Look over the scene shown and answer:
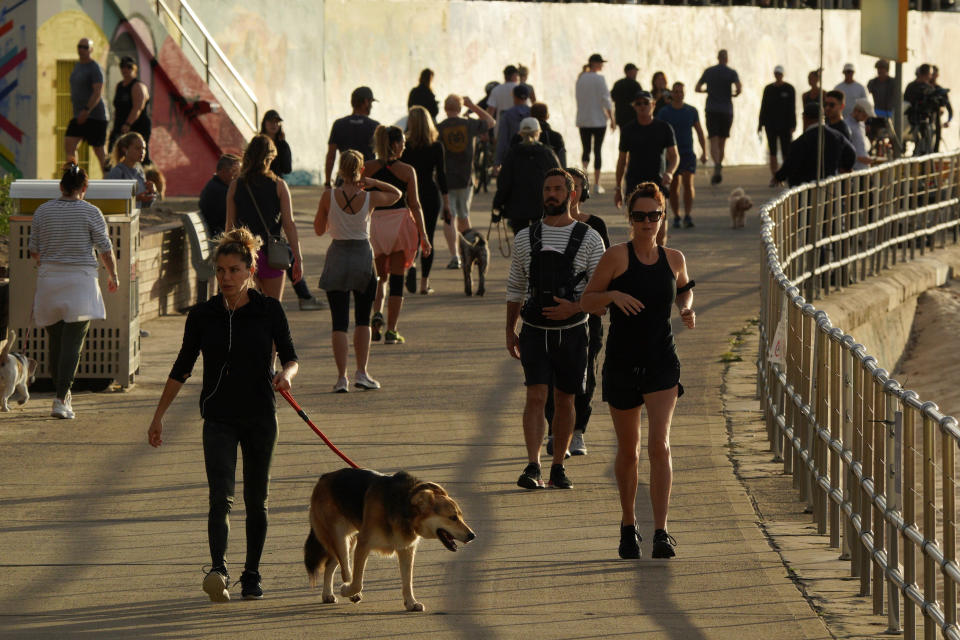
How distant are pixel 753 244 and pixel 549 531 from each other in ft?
42.9

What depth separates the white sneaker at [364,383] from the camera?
1240 centimetres

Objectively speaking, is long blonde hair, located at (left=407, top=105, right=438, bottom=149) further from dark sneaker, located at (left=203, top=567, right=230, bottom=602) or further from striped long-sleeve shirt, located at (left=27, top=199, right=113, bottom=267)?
dark sneaker, located at (left=203, top=567, right=230, bottom=602)

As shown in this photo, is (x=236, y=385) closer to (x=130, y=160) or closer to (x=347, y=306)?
(x=347, y=306)

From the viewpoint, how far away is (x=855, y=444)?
798 centimetres

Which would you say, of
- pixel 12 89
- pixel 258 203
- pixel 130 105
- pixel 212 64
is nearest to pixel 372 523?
pixel 258 203

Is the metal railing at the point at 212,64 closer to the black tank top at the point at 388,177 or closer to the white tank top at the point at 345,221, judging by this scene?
the black tank top at the point at 388,177

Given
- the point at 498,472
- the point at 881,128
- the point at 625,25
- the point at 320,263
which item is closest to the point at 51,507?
the point at 498,472

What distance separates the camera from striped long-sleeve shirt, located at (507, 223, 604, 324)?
30.8ft

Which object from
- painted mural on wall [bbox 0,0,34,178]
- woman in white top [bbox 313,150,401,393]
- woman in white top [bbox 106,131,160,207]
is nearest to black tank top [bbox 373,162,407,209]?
woman in white top [bbox 313,150,401,393]

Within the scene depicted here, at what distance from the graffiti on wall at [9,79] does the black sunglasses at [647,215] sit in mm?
16280

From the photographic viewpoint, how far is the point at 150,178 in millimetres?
16734

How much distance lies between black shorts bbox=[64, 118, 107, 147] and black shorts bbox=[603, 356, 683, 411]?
45.2ft

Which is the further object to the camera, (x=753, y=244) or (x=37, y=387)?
(x=753, y=244)

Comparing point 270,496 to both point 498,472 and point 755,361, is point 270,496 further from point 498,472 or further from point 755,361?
point 755,361
